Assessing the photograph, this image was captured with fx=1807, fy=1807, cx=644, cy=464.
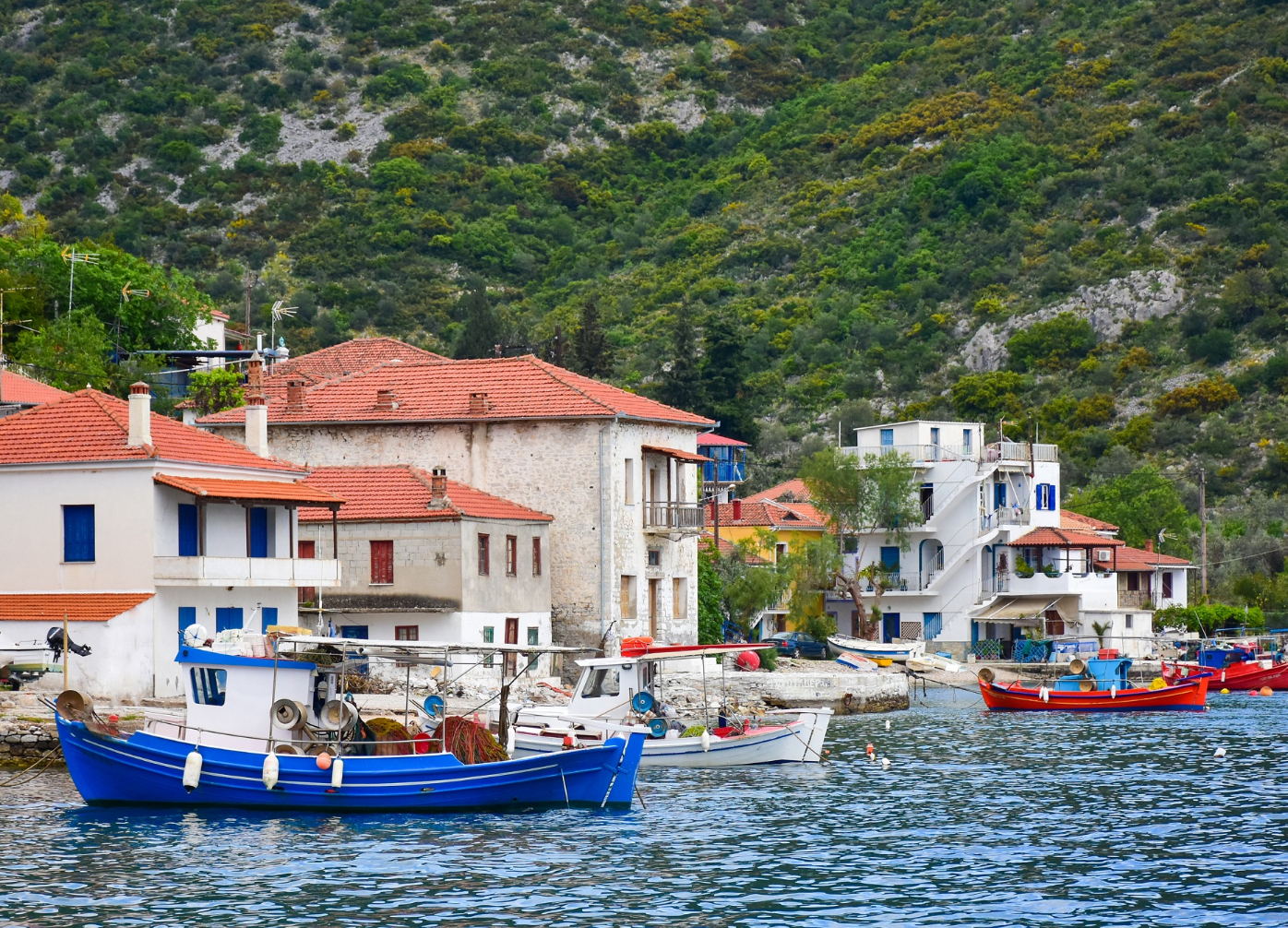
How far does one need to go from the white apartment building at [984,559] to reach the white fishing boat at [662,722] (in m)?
40.4

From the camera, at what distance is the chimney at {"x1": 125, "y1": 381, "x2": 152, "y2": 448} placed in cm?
4181

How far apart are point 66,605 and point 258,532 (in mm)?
6132

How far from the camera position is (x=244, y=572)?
141ft

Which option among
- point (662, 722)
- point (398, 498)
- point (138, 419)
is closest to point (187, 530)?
point (138, 419)

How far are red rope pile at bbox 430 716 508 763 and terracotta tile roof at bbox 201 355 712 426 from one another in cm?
2208

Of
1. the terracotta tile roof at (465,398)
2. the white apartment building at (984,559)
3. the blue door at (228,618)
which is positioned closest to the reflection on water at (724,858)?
the blue door at (228,618)

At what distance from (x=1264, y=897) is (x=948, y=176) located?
356 ft

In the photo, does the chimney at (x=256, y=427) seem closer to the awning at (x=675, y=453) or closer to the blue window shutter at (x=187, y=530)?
the blue window shutter at (x=187, y=530)

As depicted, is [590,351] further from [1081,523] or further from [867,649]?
[867,649]

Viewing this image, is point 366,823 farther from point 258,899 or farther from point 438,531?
point 438,531

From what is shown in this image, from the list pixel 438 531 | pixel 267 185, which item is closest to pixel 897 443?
pixel 438 531

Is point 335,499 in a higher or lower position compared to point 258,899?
higher

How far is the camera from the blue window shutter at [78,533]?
138ft

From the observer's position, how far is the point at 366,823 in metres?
29.8
